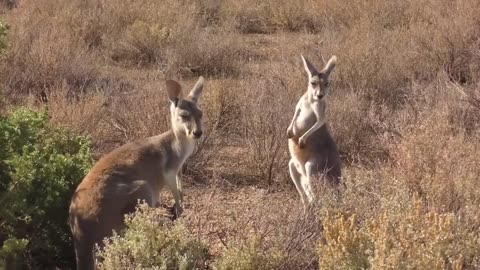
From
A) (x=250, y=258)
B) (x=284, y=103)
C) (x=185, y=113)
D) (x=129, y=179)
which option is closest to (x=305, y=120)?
(x=185, y=113)

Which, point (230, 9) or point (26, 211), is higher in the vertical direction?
point (26, 211)

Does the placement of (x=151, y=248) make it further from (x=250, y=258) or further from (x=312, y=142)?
(x=312, y=142)

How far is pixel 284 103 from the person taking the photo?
30.1 ft

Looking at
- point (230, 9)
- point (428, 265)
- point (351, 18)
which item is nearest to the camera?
point (428, 265)

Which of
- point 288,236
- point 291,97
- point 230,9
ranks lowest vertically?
point 230,9

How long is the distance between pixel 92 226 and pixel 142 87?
206 inches

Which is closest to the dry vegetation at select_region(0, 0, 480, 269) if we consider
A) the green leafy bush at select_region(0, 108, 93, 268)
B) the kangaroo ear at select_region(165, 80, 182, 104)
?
the kangaroo ear at select_region(165, 80, 182, 104)

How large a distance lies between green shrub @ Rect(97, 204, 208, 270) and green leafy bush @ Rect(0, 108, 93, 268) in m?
0.95

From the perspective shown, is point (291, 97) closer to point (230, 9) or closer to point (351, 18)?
point (351, 18)

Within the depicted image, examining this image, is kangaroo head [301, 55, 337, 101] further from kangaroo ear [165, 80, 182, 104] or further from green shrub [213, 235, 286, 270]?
green shrub [213, 235, 286, 270]

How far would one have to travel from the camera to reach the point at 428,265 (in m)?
4.63

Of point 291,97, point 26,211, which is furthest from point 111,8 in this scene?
point 26,211

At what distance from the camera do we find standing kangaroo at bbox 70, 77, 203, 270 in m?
5.68

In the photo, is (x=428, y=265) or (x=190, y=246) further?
(x=190, y=246)
